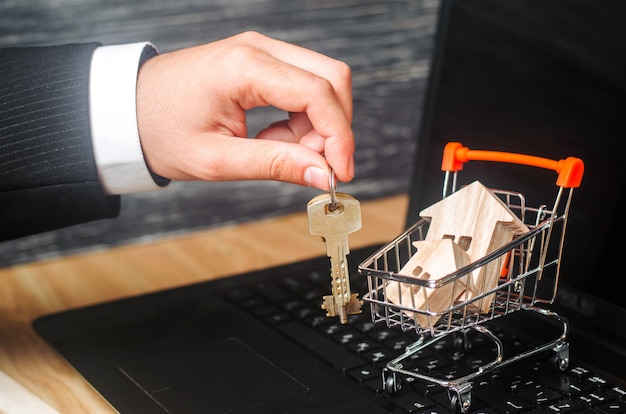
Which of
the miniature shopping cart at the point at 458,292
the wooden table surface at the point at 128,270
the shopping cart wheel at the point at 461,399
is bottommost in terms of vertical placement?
the wooden table surface at the point at 128,270

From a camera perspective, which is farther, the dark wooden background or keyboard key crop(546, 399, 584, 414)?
the dark wooden background

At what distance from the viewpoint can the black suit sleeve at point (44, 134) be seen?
2.69 ft

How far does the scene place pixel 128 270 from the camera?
1167mm

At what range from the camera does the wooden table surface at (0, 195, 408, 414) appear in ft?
2.81

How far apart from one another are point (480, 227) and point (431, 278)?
64 millimetres

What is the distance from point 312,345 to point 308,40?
0.62 m

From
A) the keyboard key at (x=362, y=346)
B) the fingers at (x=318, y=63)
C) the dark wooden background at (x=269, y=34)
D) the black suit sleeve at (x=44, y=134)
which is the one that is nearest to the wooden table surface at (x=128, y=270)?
the dark wooden background at (x=269, y=34)

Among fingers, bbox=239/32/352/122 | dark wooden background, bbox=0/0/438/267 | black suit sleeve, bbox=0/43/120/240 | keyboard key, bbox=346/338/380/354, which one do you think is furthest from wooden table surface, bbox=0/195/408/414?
fingers, bbox=239/32/352/122

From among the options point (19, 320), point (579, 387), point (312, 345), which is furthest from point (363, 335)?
point (19, 320)

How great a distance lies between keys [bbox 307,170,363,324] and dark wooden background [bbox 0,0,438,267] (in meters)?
0.62

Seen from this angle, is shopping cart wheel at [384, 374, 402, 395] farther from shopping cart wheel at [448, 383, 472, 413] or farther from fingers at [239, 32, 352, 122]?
fingers at [239, 32, 352, 122]

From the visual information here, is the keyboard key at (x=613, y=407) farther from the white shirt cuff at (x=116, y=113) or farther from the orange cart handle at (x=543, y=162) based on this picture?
the white shirt cuff at (x=116, y=113)

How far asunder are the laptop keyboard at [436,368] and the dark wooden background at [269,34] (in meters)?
0.39

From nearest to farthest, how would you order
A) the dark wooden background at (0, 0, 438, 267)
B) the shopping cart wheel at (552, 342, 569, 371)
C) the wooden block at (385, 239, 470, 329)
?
the wooden block at (385, 239, 470, 329), the shopping cart wheel at (552, 342, 569, 371), the dark wooden background at (0, 0, 438, 267)
